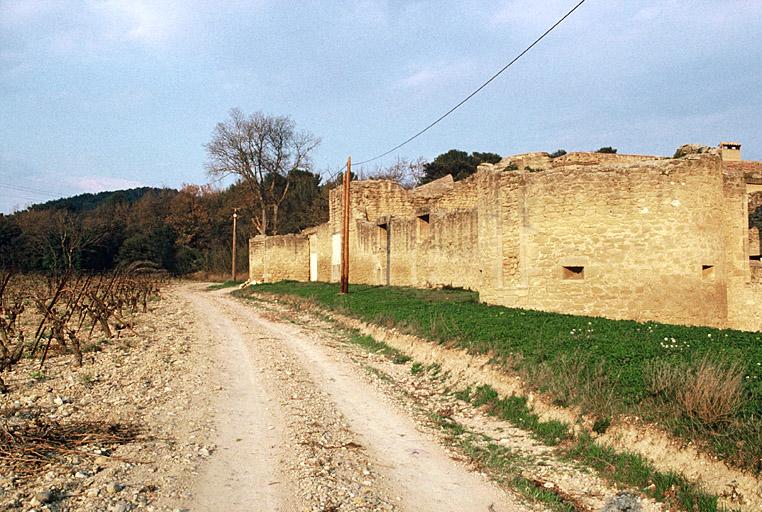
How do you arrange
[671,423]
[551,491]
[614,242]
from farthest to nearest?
[614,242] < [671,423] < [551,491]

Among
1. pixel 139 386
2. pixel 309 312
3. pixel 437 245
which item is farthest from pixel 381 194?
pixel 139 386

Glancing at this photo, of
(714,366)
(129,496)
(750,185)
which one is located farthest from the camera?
(750,185)

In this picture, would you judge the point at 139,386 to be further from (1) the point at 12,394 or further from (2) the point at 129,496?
(2) the point at 129,496

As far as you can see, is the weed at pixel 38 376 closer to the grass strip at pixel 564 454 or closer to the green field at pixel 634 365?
the grass strip at pixel 564 454

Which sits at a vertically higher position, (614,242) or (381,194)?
(381,194)

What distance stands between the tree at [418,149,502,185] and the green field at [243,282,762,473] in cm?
3840

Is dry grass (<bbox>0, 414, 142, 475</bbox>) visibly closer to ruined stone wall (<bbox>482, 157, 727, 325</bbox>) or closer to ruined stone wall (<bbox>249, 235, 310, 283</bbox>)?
ruined stone wall (<bbox>482, 157, 727, 325</bbox>)

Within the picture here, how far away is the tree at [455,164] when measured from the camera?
50000 mm

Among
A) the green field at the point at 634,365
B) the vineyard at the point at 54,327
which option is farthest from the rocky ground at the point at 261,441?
the green field at the point at 634,365

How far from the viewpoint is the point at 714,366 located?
589cm

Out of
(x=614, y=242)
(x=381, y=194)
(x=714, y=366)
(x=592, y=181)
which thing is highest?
(x=381, y=194)

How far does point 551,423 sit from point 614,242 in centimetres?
776

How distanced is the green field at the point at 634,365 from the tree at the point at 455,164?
38398 mm

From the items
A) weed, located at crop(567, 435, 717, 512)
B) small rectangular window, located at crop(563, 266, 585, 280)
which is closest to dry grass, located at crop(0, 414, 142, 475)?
A: weed, located at crop(567, 435, 717, 512)
